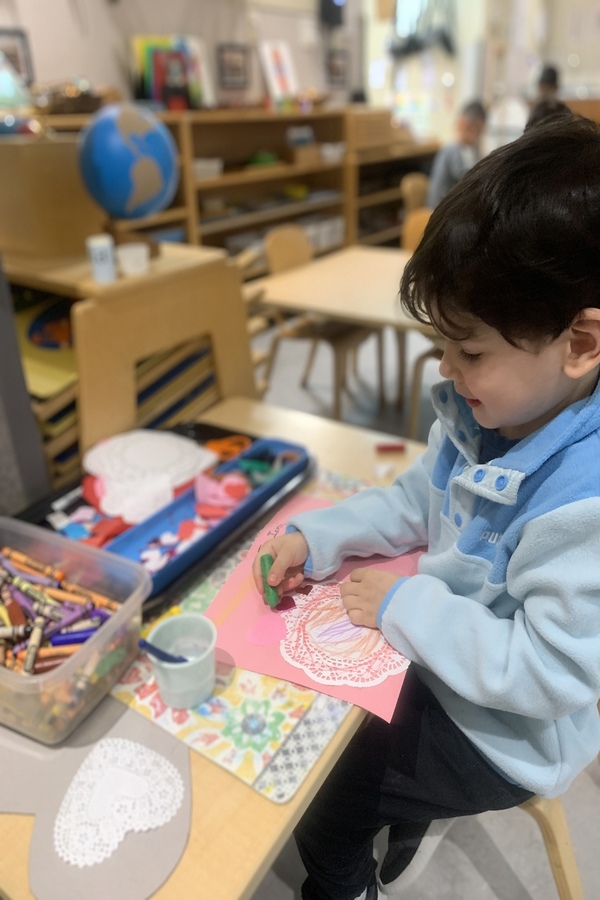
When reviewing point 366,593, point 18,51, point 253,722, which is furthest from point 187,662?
point 18,51

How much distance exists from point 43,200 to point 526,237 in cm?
107

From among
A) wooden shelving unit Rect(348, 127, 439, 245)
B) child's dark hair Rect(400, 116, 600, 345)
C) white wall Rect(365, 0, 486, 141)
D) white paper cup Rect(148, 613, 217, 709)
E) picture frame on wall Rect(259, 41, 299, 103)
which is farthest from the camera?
white wall Rect(365, 0, 486, 141)

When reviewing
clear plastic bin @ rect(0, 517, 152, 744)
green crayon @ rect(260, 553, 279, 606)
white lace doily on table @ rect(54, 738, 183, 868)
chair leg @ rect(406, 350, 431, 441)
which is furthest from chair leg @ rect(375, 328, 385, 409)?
white lace doily on table @ rect(54, 738, 183, 868)

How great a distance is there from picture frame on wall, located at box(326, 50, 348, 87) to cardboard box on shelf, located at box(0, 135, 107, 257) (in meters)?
3.65

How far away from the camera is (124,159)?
119 centimetres

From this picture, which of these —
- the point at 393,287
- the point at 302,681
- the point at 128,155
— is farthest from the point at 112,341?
the point at 393,287

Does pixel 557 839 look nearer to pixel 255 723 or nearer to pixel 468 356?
pixel 255 723

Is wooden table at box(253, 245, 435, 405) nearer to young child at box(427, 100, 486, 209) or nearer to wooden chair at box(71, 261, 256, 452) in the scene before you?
wooden chair at box(71, 261, 256, 452)

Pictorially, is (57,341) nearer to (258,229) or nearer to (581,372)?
(581,372)

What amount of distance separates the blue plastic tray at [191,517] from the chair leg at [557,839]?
53 cm

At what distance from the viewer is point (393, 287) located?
2281 mm

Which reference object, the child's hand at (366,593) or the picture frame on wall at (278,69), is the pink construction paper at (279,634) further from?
the picture frame on wall at (278,69)

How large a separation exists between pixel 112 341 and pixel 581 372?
2.86ft

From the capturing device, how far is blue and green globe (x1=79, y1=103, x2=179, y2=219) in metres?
1.19
